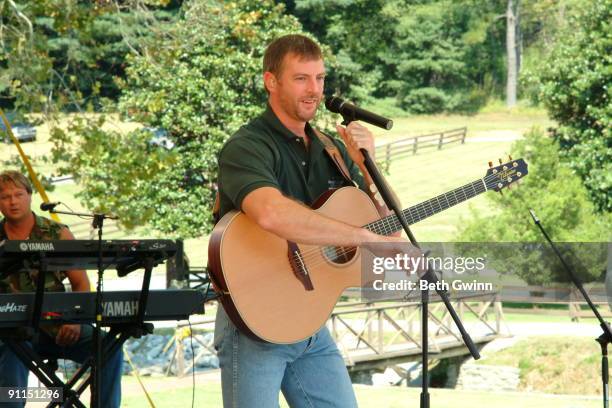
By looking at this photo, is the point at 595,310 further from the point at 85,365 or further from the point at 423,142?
the point at 423,142

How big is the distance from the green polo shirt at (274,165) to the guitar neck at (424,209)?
8.3 inches

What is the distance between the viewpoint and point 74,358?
20.1ft

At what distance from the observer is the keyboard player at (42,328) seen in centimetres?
603

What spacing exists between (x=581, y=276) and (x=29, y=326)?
8.37ft

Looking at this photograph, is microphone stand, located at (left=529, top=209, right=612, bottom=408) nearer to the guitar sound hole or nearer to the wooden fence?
the guitar sound hole

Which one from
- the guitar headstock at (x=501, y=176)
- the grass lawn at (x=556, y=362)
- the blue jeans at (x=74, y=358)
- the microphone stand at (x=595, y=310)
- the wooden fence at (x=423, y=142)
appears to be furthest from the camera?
the wooden fence at (x=423, y=142)

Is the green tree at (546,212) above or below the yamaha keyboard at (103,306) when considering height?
below

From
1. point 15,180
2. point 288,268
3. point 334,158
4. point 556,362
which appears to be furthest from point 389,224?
point 556,362

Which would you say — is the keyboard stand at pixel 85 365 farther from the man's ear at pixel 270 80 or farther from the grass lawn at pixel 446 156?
the grass lawn at pixel 446 156

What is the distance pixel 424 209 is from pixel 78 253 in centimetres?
169

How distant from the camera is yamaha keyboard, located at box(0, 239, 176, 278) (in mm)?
4922

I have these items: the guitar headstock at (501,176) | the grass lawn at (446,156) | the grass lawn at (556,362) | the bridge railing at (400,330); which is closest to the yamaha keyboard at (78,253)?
the guitar headstock at (501,176)

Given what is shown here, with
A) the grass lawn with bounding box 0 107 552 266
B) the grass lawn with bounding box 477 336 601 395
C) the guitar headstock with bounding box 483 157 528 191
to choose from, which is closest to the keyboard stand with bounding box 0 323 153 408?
the guitar headstock with bounding box 483 157 528 191

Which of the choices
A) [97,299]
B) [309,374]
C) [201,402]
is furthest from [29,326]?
[201,402]
